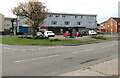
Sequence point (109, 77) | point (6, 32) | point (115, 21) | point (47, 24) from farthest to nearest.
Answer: point (115, 21) < point (47, 24) < point (6, 32) < point (109, 77)

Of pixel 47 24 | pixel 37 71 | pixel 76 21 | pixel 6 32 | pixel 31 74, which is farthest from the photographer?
pixel 76 21

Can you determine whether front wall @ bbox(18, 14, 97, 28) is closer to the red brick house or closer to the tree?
the red brick house

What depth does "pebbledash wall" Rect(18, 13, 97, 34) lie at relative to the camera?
6619cm

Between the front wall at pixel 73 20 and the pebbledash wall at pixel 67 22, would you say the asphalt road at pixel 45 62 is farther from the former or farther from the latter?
the front wall at pixel 73 20

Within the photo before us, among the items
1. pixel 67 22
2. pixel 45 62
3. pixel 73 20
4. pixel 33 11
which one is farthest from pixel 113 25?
pixel 45 62

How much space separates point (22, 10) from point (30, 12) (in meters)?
1.65

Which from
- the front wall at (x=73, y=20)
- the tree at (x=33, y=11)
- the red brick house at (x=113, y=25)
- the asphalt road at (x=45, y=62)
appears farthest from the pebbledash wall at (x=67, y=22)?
the asphalt road at (x=45, y=62)

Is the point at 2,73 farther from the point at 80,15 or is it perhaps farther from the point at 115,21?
the point at 115,21

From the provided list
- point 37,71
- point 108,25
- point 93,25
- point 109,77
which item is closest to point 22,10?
point 37,71

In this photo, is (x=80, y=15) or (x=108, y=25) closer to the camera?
(x=80, y=15)

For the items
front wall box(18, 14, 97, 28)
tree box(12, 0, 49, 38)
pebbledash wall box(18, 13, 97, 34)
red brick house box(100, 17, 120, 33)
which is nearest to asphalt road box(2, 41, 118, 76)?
tree box(12, 0, 49, 38)

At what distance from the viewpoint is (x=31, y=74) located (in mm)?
7484

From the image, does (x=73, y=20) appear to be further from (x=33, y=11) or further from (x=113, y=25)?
(x=33, y=11)

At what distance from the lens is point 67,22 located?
70.2 metres
